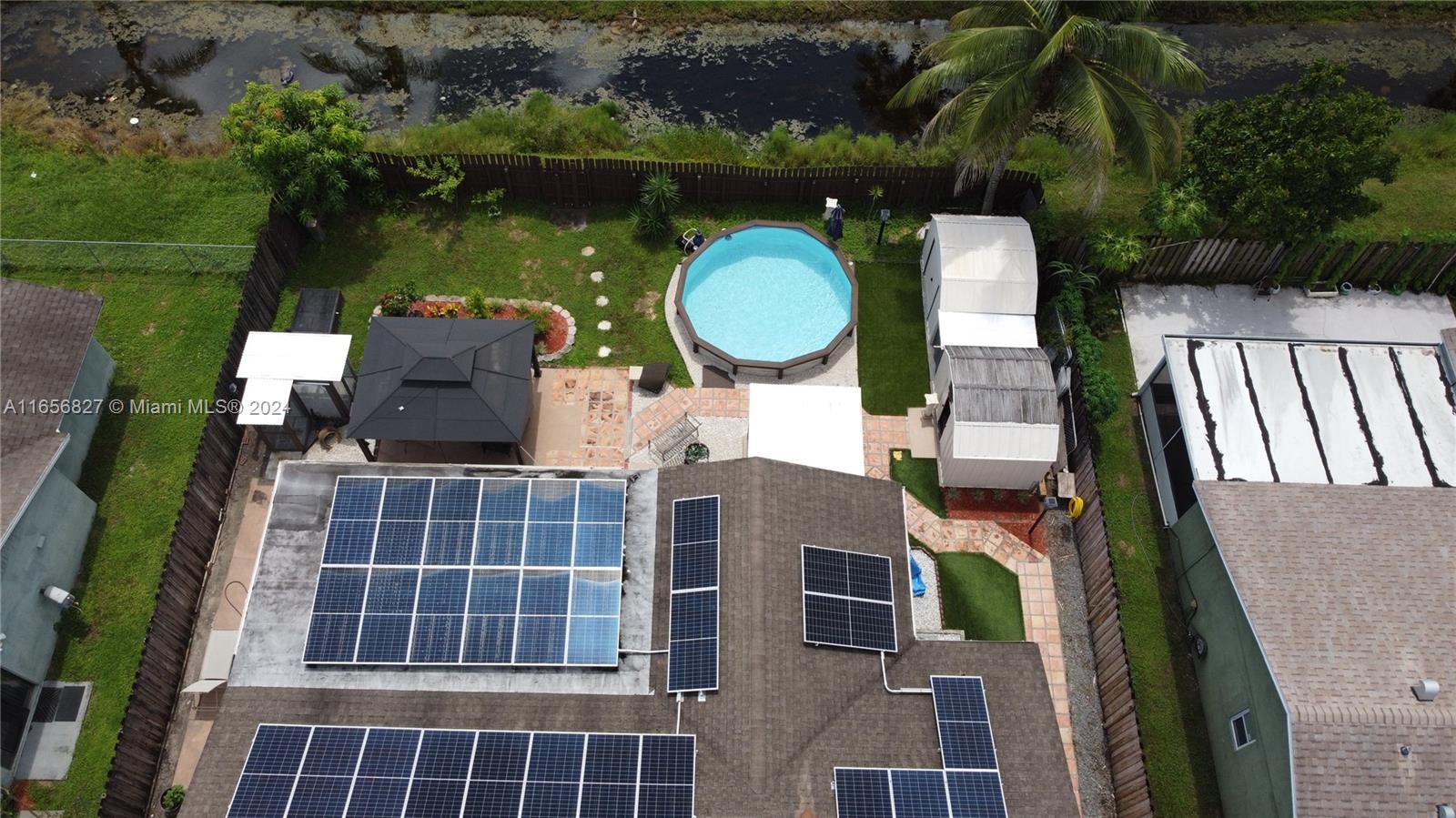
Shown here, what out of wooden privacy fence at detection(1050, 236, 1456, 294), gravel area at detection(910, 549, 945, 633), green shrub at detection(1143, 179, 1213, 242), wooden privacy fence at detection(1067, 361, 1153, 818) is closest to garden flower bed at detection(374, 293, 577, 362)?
gravel area at detection(910, 549, 945, 633)

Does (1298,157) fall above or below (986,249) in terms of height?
above

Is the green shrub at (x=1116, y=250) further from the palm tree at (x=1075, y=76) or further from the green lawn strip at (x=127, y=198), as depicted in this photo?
the green lawn strip at (x=127, y=198)

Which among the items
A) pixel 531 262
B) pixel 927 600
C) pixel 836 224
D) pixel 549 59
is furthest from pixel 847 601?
pixel 549 59

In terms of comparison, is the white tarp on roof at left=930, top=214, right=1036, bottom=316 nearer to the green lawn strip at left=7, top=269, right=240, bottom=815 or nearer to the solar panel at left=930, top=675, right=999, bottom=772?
the solar panel at left=930, top=675, right=999, bottom=772

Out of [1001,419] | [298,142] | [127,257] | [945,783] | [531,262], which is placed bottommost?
[945,783]

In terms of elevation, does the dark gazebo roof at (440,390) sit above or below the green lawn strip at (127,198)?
below

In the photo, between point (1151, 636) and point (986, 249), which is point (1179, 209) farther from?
point (1151, 636)

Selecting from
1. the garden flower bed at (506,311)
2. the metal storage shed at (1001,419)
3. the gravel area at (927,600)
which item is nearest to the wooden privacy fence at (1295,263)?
the metal storage shed at (1001,419)
